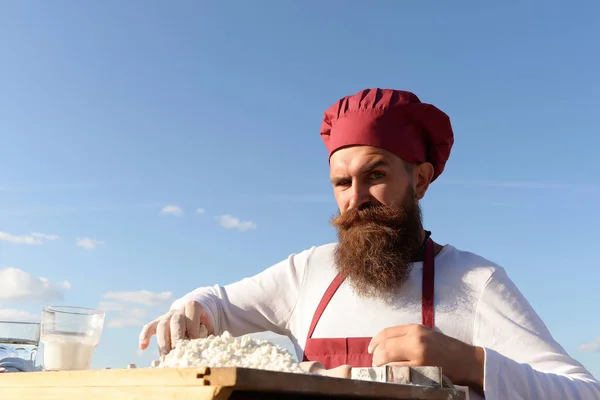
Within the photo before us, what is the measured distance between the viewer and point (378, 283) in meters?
2.71

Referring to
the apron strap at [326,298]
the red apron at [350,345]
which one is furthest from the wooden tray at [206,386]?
the apron strap at [326,298]

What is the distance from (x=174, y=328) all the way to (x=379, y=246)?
37.4 inches

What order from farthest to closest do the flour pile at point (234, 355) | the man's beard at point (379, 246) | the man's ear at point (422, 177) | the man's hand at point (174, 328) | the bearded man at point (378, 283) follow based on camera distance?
1. the man's ear at point (422, 177)
2. the man's beard at point (379, 246)
3. the bearded man at point (378, 283)
4. the man's hand at point (174, 328)
5. the flour pile at point (234, 355)

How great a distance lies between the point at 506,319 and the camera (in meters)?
2.48

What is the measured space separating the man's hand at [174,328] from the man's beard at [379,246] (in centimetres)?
69

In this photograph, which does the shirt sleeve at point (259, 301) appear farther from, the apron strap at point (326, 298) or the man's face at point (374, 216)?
the man's face at point (374, 216)

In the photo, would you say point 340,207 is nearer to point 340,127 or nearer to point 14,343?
point 340,127

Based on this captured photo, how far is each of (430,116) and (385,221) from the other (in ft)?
1.76

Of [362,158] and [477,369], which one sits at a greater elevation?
[362,158]

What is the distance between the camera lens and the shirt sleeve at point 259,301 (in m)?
3.04

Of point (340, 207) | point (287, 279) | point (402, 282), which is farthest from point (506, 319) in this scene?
point (287, 279)

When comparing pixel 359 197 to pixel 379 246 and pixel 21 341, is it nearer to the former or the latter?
pixel 379 246

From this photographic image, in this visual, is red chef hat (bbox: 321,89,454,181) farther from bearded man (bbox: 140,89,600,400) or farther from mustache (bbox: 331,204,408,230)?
mustache (bbox: 331,204,408,230)

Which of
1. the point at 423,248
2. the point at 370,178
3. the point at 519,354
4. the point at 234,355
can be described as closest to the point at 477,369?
the point at 519,354
